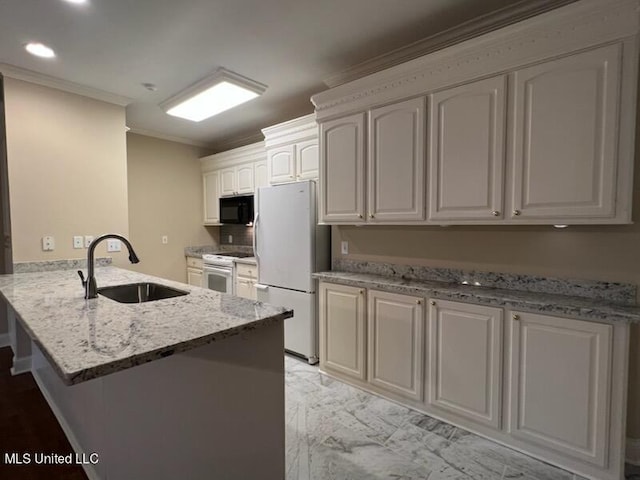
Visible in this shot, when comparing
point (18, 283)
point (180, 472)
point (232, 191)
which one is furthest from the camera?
point (232, 191)

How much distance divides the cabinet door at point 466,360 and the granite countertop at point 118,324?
47.5 inches

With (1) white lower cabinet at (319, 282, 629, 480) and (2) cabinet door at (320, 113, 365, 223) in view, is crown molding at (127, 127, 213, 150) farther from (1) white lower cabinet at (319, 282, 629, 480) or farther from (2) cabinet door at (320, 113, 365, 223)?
(1) white lower cabinet at (319, 282, 629, 480)

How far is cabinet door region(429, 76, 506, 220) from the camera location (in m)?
1.94

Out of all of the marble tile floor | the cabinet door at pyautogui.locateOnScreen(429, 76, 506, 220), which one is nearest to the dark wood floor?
the marble tile floor

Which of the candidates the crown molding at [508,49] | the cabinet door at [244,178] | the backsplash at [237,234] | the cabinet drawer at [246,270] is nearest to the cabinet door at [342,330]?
the cabinet drawer at [246,270]

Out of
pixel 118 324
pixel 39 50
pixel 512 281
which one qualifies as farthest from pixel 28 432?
pixel 512 281

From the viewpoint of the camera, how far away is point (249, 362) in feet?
4.55

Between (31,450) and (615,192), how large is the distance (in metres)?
3.49

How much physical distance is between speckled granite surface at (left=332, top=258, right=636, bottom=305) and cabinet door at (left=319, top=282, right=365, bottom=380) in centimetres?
34

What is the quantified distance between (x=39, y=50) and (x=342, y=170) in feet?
7.85

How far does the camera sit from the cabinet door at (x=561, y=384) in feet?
5.40

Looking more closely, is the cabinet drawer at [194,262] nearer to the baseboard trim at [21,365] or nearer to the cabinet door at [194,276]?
the cabinet door at [194,276]

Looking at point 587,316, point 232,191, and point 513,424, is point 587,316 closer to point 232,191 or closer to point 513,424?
point 513,424

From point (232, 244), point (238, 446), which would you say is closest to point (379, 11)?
point (238, 446)
